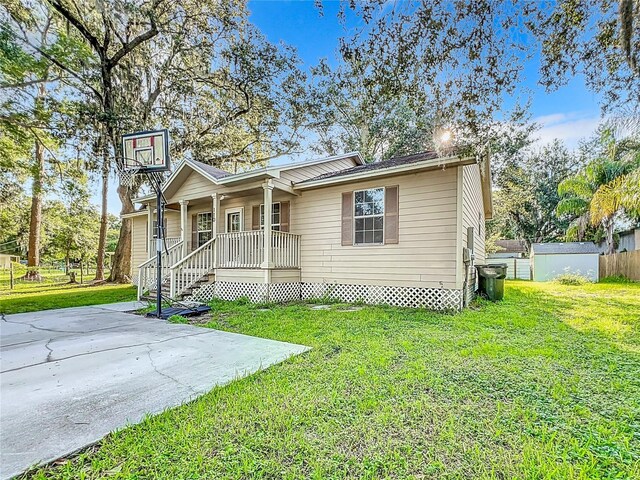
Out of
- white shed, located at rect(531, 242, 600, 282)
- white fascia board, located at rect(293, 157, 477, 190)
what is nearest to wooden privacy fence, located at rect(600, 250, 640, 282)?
white shed, located at rect(531, 242, 600, 282)

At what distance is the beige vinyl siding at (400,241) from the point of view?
7426 mm

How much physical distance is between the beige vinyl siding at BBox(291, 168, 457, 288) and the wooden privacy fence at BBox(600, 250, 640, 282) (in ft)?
46.4

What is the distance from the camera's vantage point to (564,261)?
695 inches

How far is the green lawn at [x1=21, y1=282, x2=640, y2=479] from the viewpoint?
6.58 ft

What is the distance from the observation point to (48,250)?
1307 inches

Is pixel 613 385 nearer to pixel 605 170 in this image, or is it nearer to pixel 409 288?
pixel 409 288

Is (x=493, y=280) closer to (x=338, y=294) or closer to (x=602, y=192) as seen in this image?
(x=338, y=294)

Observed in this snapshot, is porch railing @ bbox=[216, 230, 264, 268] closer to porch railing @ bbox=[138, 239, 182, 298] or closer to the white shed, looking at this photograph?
porch railing @ bbox=[138, 239, 182, 298]

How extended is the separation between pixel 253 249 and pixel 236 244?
77cm

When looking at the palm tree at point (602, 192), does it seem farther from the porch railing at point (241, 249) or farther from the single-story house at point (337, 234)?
the porch railing at point (241, 249)

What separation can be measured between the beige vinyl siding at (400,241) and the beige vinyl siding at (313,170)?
0.57m

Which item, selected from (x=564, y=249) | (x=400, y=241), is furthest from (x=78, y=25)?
(x=564, y=249)

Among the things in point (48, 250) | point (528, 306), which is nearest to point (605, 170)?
point (528, 306)

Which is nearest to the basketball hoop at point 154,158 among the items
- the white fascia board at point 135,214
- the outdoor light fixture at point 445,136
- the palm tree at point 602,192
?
the outdoor light fixture at point 445,136
